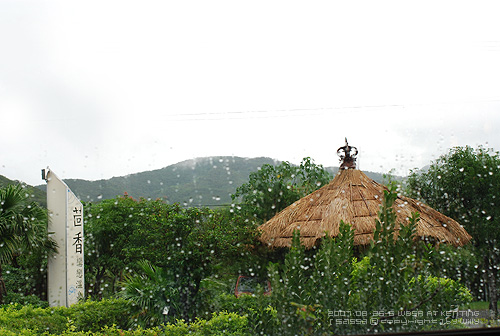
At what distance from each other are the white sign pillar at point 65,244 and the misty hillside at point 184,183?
0.05 m

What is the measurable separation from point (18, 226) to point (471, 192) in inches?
72.2

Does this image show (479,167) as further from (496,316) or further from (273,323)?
(273,323)

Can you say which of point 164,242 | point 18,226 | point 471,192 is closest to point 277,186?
point 164,242

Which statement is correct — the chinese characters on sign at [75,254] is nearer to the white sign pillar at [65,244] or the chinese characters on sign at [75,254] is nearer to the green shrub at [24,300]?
the white sign pillar at [65,244]

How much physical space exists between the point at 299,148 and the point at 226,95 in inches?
14.2

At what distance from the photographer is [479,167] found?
162 centimetres

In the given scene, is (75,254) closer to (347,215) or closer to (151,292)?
(151,292)

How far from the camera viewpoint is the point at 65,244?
58.2 inches

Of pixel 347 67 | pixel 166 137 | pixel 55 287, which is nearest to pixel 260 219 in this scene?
pixel 166 137

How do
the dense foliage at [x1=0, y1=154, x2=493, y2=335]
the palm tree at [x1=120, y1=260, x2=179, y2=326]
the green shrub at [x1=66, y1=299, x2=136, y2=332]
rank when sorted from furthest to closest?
1. the palm tree at [x1=120, y1=260, x2=179, y2=326]
2. the green shrub at [x1=66, y1=299, x2=136, y2=332]
3. the dense foliage at [x1=0, y1=154, x2=493, y2=335]

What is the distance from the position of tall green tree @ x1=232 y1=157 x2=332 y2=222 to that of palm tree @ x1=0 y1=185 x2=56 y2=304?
74cm

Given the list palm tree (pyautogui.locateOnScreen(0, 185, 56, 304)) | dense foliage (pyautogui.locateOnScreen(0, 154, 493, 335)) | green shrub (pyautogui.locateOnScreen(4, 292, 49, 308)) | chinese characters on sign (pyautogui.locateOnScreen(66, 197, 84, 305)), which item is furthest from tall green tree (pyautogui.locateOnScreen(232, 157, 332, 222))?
green shrub (pyautogui.locateOnScreen(4, 292, 49, 308))

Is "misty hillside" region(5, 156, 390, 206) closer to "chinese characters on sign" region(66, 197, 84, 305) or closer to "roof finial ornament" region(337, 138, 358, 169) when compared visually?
"chinese characters on sign" region(66, 197, 84, 305)

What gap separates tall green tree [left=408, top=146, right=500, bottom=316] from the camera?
5.24 ft
